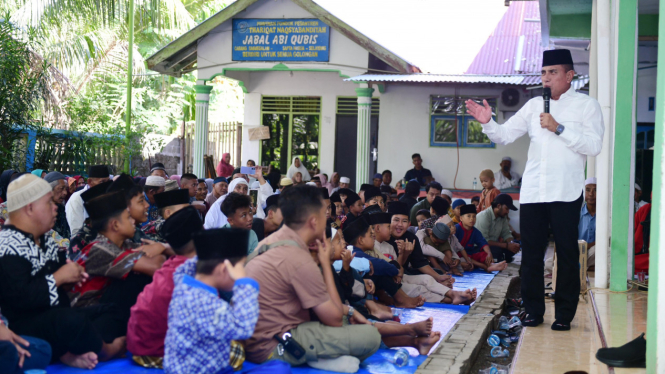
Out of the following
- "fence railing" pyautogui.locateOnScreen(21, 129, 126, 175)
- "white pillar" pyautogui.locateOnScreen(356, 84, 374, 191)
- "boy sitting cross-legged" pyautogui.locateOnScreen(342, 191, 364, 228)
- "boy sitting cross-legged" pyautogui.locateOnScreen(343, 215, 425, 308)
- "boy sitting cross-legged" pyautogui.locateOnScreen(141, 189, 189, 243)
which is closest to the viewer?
"boy sitting cross-legged" pyautogui.locateOnScreen(141, 189, 189, 243)

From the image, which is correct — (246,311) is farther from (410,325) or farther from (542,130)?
(542,130)

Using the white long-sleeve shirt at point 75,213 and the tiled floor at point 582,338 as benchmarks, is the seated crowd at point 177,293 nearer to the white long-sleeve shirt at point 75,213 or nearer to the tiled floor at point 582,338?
the tiled floor at point 582,338

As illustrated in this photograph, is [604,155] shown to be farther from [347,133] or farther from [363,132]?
[347,133]

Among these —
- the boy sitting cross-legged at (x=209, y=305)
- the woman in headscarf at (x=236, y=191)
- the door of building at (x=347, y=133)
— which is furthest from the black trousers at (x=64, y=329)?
the door of building at (x=347, y=133)

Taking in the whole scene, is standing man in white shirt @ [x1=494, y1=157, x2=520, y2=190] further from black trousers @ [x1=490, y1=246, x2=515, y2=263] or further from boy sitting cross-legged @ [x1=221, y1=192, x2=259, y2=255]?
boy sitting cross-legged @ [x1=221, y1=192, x2=259, y2=255]

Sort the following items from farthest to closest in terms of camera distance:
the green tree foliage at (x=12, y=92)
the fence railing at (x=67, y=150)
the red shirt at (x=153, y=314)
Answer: the fence railing at (x=67, y=150)
the green tree foliage at (x=12, y=92)
the red shirt at (x=153, y=314)

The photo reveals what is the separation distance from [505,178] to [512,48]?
12.2 feet

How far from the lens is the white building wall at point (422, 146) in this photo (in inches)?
567

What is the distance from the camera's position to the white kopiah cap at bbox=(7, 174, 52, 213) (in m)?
3.68

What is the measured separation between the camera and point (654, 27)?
945 cm

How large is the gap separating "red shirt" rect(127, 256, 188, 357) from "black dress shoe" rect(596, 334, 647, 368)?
2.48 m

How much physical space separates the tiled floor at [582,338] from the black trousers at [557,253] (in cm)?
21

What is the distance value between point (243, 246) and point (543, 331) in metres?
2.68

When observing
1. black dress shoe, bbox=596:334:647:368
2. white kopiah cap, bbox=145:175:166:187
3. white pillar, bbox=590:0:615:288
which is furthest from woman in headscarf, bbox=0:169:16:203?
black dress shoe, bbox=596:334:647:368
